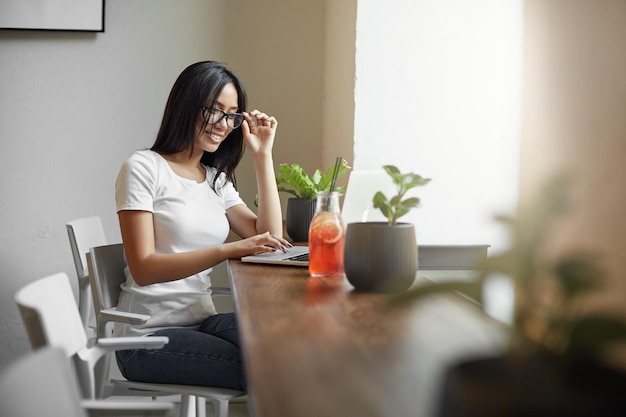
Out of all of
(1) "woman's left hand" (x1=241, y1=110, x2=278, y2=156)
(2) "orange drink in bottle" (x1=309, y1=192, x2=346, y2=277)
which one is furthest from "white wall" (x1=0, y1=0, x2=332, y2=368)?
(2) "orange drink in bottle" (x1=309, y1=192, x2=346, y2=277)

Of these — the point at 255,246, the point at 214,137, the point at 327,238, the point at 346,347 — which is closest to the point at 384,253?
the point at 327,238

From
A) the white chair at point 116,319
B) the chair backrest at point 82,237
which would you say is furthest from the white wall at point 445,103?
the chair backrest at point 82,237

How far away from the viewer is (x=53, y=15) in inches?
115

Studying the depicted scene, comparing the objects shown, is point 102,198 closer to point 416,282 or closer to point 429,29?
point 429,29

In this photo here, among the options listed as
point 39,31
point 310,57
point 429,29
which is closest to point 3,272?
point 39,31

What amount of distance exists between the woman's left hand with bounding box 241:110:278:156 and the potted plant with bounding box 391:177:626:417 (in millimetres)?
1602

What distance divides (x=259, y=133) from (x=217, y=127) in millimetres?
184

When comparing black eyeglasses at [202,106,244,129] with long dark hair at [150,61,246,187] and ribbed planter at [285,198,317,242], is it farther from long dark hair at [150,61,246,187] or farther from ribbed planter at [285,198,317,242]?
ribbed planter at [285,198,317,242]

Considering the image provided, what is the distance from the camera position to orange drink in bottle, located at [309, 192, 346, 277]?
150cm

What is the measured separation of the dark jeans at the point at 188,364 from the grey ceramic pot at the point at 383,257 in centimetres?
45

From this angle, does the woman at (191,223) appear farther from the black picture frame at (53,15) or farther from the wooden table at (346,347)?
the black picture frame at (53,15)

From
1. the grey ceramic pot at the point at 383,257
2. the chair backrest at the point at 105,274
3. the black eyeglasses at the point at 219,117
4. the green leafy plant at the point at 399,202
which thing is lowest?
the chair backrest at the point at 105,274

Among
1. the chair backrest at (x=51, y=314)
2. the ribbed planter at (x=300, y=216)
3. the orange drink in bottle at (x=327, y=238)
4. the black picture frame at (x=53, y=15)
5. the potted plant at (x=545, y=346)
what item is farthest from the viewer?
the black picture frame at (x=53, y=15)

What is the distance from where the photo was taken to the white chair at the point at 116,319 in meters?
1.60
